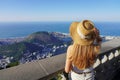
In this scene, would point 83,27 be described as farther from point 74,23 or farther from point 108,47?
point 108,47

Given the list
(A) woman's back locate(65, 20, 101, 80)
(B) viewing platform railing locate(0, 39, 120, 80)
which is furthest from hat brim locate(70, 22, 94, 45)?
(B) viewing platform railing locate(0, 39, 120, 80)

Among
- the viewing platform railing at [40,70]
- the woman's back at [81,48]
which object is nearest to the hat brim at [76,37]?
the woman's back at [81,48]

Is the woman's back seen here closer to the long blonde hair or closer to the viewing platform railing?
the long blonde hair

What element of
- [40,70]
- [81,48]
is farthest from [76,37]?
[40,70]

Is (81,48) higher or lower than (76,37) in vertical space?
lower

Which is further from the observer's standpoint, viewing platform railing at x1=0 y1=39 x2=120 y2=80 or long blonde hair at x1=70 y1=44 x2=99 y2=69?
long blonde hair at x1=70 y1=44 x2=99 y2=69

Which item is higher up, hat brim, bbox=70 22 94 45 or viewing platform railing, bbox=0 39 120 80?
hat brim, bbox=70 22 94 45

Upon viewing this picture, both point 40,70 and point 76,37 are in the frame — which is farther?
point 76,37

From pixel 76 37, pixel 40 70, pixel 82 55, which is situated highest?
pixel 76 37

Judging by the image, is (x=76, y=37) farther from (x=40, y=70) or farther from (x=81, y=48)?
(x=40, y=70)
